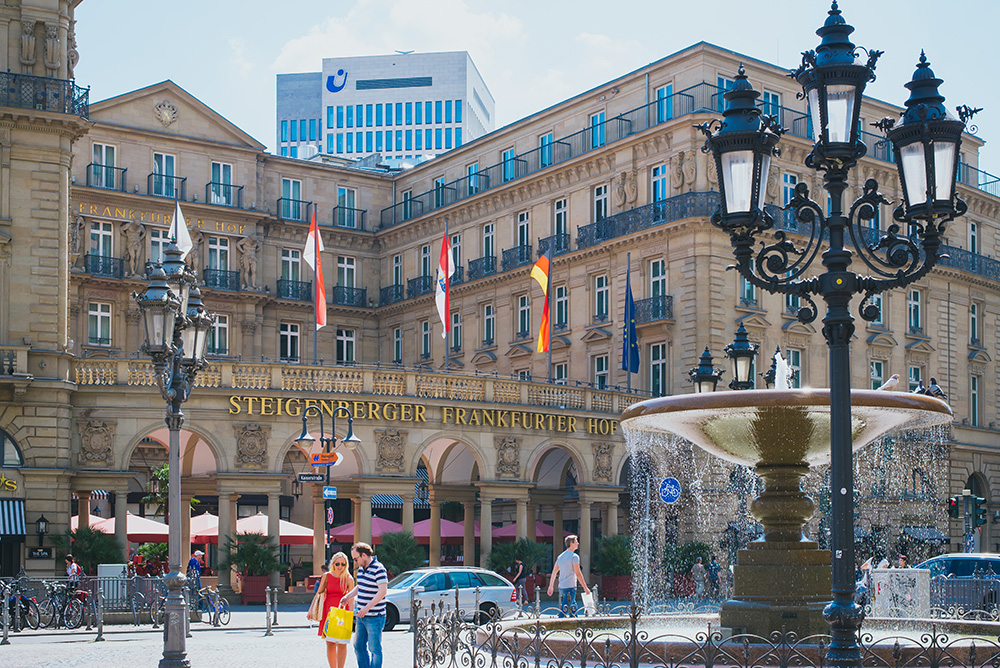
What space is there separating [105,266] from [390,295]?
1335 centimetres

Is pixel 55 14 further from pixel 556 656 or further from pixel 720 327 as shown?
pixel 556 656

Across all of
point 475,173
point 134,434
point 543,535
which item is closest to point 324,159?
point 475,173

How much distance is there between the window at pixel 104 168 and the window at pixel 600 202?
18.2 metres

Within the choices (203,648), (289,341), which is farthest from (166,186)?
(203,648)

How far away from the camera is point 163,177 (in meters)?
52.2

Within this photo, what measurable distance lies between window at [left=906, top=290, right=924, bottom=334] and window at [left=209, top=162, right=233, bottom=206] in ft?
89.1

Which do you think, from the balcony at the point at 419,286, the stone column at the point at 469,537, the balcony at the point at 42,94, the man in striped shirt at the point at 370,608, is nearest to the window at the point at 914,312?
the balcony at the point at 419,286

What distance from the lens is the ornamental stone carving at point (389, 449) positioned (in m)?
37.2

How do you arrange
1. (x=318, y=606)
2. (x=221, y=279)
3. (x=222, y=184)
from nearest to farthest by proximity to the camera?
1. (x=318, y=606)
2. (x=222, y=184)
3. (x=221, y=279)

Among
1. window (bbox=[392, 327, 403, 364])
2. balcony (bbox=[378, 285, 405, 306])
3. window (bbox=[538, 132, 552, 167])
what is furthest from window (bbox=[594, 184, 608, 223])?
window (bbox=[392, 327, 403, 364])

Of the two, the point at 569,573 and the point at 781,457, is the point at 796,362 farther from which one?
the point at 781,457

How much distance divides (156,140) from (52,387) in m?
19.7

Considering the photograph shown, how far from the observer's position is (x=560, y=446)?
133ft

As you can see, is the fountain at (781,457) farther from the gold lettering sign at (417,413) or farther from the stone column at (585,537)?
the stone column at (585,537)
